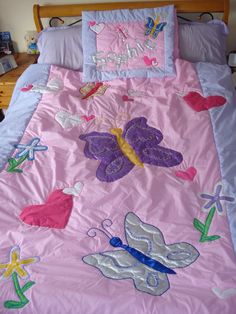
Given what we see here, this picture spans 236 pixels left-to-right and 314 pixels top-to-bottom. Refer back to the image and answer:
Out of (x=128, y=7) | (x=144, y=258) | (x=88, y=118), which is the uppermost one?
(x=128, y=7)

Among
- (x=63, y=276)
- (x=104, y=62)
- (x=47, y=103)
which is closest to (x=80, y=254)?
(x=63, y=276)

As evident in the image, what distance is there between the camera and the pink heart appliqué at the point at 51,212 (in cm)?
109

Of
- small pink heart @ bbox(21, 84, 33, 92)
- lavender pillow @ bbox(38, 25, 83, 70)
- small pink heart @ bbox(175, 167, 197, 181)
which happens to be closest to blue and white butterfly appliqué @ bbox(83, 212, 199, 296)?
small pink heart @ bbox(175, 167, 197, 181)

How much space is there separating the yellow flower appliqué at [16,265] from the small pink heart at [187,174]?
0.63m

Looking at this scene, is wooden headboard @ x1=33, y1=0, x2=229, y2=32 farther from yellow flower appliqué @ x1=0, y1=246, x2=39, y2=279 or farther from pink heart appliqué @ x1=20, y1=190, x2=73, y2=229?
yellow flower appliqué @ x1=0, y1=246, x2=39, y2=279

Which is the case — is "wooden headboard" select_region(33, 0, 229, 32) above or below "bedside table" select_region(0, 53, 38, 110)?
above

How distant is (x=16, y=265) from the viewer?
3.13 ft

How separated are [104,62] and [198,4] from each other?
29.5 inches

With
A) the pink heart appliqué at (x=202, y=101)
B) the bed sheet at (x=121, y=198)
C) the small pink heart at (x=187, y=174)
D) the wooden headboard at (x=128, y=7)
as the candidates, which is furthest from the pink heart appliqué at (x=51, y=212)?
the wooden headboard at (x=128, y=7)

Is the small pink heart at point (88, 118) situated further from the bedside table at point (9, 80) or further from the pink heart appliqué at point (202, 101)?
the bedside table at point (9, 80)

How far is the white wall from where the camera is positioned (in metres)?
2.29

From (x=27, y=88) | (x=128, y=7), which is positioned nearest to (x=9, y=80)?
(x=27, y=88)

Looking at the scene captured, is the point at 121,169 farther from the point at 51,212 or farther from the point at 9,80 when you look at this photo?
the point at 9,80

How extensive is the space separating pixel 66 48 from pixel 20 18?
0.63m
